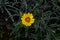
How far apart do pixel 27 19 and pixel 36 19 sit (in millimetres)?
105

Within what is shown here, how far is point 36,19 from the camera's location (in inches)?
85.5

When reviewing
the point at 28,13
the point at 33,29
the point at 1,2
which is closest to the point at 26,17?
the point at 28,13

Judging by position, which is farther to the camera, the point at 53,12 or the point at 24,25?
the point at 53,12

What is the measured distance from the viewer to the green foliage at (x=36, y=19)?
2150mm

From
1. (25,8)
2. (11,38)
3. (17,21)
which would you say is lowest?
(11,38)

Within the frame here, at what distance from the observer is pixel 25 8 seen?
2230mm

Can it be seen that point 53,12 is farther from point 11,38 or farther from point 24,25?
point 11,38

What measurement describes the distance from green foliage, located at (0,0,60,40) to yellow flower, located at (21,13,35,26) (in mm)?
57

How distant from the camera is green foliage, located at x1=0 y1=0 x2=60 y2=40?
215cm

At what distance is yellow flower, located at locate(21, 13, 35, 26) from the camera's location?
2.07 m

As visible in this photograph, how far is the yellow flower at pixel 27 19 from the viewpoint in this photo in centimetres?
207

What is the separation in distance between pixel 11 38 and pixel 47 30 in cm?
41

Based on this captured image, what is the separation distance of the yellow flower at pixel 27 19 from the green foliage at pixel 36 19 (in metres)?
0.06

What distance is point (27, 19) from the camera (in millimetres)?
2135
